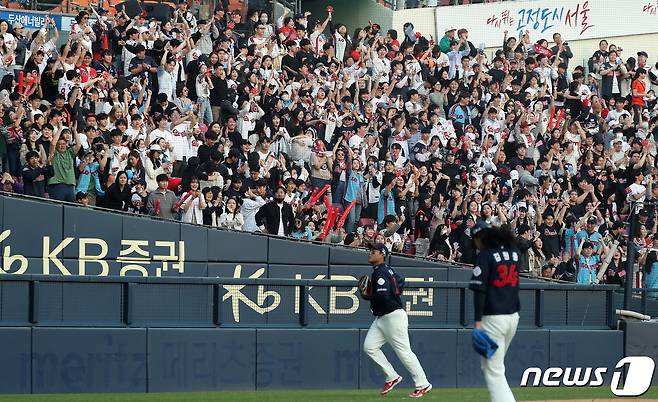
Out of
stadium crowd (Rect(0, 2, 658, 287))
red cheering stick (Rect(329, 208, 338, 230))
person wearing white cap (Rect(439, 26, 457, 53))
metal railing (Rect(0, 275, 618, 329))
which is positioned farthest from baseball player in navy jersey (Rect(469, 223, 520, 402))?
person wearing white cap (Rect(439, 26, 457, 53))

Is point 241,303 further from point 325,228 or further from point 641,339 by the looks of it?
point 641,339

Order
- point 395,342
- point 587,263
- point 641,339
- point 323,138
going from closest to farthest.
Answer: point 395,342 < point 641,339 < point 587,263 < point 323,138

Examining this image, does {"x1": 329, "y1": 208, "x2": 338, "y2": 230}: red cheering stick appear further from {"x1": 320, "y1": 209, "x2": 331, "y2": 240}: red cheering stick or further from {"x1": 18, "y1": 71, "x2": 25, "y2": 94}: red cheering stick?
{"x1": 18, "y1": 71, "x2": 25, "y2": 94}: red cheering stick

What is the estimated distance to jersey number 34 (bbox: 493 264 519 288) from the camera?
10367 millimetres

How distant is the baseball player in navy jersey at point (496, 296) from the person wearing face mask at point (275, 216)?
29.1 ft

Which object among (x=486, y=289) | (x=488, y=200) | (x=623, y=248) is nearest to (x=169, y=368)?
(x=486, y=289)

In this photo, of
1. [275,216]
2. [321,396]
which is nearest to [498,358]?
[321,396]

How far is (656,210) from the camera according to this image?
Result: 20156 mm

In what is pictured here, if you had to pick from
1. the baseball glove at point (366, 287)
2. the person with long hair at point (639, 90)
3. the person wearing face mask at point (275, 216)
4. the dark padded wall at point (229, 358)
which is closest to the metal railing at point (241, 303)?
the dark padded wall at point (229, 358)

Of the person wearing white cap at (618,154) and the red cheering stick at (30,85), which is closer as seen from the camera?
the red cheering stick at (30,85)

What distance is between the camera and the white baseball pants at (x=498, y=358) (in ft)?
33.5

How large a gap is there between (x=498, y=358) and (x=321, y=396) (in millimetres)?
4516

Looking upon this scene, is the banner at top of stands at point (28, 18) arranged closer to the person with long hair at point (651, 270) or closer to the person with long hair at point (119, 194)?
the person with long hair at point (119, 194)

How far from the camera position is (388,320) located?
14.0m
